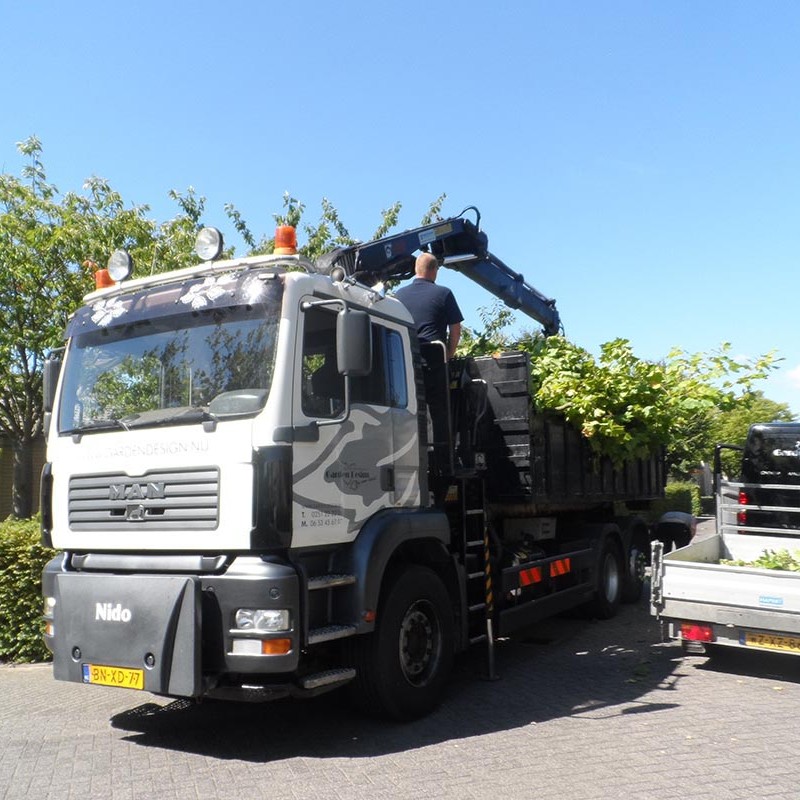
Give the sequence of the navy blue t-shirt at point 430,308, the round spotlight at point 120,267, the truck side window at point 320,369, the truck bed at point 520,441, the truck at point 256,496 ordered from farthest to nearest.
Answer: the truck bed at point 520,441
the navy blue t-shirt at point 430,308
the round spotlight at point 120,267
the truck side window at point 320,369
the truck at point 256,496

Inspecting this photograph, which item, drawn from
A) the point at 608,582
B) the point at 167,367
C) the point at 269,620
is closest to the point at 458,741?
the point at 269,620

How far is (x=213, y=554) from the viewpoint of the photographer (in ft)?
16.1

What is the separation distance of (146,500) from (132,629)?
0.78 meters

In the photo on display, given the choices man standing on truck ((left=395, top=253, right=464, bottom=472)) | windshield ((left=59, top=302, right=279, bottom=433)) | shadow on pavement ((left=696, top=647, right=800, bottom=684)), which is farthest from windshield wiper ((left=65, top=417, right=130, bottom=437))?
shadow on pavement ((left=696, top=647, right=800, bottom=684))

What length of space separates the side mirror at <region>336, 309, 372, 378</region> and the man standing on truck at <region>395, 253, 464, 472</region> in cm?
149

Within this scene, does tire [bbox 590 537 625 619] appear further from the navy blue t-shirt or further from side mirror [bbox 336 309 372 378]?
side mirror [bbox 336 309 372 378]

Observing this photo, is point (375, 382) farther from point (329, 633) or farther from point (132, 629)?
point (132, 629)

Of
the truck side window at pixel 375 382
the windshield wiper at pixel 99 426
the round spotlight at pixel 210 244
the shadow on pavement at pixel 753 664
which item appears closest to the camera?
the windshield wiper at pixel 99 426

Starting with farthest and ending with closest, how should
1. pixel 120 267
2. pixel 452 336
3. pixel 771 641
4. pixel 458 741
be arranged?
pixel 452 336 → pixel 771 641 → pixel 120 267 → pixel 458 741

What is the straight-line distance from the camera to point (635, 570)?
10430 mm

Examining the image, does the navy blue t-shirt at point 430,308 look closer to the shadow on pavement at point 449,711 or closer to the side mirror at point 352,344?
the side mirror at point 352,344

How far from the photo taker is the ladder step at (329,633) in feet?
15.8

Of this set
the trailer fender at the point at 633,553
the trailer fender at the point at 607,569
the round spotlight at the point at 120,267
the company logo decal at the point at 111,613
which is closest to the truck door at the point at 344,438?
the company logo decal at the point at 111,613

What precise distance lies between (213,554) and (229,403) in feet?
2.99
